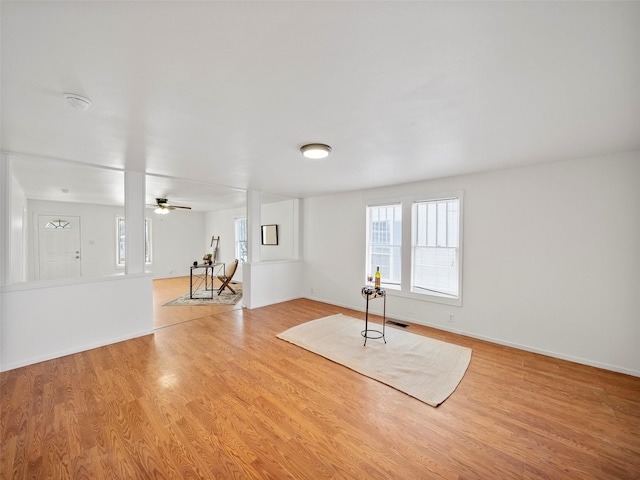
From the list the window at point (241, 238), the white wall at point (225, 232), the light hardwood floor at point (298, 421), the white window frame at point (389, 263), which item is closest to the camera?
the light hardwood floor at point (298, 421)

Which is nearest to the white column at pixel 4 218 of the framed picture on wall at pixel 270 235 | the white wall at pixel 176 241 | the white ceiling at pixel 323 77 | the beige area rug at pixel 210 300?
the white ceiling at pixel 323 77

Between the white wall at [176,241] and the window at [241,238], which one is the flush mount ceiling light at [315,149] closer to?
the window at [241,238]

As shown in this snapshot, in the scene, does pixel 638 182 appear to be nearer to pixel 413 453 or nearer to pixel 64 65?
pixel 413 453

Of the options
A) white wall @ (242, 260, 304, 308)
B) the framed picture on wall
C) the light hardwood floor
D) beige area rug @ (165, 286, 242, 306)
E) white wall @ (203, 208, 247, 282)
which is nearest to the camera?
the light hardwood floor

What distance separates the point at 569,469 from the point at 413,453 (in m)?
0.95

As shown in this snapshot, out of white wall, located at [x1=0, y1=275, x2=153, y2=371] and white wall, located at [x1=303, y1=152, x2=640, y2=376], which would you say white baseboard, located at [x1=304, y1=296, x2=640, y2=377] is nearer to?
white wall, located at [x1=303, y1=152, x2=640, y2=376]

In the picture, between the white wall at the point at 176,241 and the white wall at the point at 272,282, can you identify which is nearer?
the white wall at the point at 272,282

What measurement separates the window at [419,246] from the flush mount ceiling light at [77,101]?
13.4 ft

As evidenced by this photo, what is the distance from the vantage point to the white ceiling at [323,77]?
3.66 ft

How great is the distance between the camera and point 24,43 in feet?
4.12

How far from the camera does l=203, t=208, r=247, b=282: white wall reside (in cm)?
845

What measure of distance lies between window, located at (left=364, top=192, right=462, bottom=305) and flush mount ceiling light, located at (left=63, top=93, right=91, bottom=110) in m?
4.10

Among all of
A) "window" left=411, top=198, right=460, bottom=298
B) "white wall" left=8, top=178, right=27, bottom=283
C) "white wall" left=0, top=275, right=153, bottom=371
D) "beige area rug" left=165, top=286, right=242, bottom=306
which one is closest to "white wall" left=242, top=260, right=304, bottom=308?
"beige area rug" left=165, top=286, right=242, bottom=306

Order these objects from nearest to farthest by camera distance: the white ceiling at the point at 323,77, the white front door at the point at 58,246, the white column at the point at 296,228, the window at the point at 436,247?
the white ceiling at the point at 323,77
the window at the point at 436,247
the white column at the point at 296,228
the white front door at the point at 58,246
